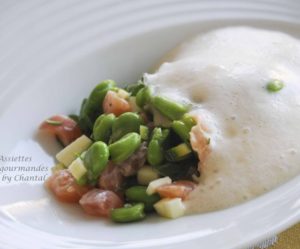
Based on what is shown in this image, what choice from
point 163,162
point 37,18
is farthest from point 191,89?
point 37,18

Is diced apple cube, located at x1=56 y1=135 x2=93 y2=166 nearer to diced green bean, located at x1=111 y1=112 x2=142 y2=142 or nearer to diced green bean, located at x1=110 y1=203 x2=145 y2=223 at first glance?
diced green bean, located at x1=111 y1=112 x2=142 y2=142

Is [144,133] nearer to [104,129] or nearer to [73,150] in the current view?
[104,129]

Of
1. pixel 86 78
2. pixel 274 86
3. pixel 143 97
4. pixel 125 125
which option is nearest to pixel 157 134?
pixel 125 125

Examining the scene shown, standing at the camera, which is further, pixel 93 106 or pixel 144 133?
pixel 93 106

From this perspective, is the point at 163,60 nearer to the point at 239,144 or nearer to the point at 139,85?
the point at 139,85

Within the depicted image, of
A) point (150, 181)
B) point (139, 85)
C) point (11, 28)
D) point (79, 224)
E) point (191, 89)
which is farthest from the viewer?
point (11, 28)

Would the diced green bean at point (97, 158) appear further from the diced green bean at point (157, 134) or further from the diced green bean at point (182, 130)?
the diced green bean at point (182, 130)

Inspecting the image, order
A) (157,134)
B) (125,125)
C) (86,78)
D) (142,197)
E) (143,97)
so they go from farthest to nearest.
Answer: (86,78)
(143,97)
(125,125)
(157,134)
(142,197)
